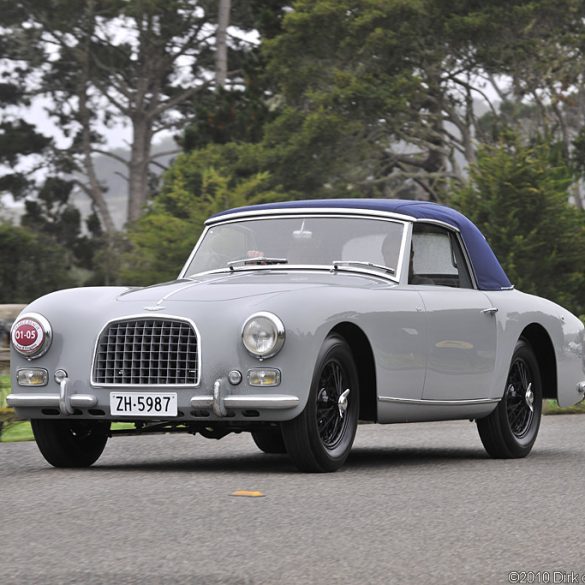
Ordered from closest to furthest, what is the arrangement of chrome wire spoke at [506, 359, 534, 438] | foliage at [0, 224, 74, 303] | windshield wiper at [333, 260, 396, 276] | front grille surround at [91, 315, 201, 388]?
front grille surround at [91, 315, 201, 388] → windshield wiper at [333, 260, 396, 276] → chrome wire spoke at [506, 359, 534, 438] → foliage at [0, 224, 74, 303]

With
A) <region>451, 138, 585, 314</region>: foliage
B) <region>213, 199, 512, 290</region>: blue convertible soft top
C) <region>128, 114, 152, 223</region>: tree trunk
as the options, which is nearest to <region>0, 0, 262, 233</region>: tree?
<region>128, 114, 152, 223</region>: tree trunk

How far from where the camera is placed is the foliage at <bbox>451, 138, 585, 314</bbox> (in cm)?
3275

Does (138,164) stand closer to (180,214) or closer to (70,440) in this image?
(180,214)

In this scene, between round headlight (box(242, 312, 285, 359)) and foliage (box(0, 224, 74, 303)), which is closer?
round headlight (box(242, 312, 285, 359))

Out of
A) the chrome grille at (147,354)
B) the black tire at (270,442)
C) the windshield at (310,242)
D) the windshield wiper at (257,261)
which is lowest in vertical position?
the black tire at (270,442)

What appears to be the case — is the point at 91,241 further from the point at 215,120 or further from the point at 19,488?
the point at 19,488

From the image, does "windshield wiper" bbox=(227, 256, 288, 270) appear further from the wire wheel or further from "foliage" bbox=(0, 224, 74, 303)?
"foliage" bbox=(0, 224, 74, 303)

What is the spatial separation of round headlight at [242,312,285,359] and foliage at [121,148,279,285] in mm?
27601

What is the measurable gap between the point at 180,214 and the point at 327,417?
32.0 metres

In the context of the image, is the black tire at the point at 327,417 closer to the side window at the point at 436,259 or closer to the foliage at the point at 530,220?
the side window at the point at 436,259

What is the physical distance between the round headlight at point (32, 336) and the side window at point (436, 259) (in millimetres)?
2409

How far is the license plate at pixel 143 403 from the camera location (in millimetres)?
7934

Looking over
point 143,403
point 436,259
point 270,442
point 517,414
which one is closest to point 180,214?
point 270,442

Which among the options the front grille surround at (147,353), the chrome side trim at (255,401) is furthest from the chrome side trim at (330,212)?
the chrome side trim at (255,401)
